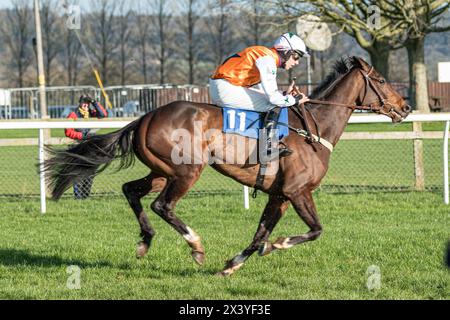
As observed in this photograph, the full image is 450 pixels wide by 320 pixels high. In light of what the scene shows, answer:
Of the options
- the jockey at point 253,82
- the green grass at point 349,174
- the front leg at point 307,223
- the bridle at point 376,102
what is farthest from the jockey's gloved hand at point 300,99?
the green grass at point 349,174

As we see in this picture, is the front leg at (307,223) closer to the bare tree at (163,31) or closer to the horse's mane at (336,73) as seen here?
the horse's mane at (336,73)

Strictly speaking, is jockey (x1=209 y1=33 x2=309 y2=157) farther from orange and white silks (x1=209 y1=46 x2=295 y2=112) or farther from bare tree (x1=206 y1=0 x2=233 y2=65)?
bare tree (x1=206 y1=0 x2=233 y2=65)

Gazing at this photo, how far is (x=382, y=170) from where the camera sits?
1539cm

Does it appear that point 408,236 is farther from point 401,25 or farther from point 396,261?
point 401,25

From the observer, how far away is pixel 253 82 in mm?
6895

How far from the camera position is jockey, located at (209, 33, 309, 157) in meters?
6.73

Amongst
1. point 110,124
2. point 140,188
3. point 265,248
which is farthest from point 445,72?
point 265,248

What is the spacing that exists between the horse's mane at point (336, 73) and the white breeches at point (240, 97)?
69cm

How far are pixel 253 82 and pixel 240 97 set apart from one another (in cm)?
18

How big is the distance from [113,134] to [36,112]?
3130 centimetres

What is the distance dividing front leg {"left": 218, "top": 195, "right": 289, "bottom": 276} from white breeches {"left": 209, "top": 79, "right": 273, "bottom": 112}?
806mm

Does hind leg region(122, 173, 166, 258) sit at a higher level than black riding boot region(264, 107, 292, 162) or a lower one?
lower

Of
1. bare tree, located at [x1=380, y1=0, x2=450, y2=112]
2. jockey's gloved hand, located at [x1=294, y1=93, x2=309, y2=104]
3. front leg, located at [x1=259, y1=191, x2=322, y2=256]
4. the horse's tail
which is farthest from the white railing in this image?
bare tree, located at [x1=380, y1=0, x2=450, y2=112]
